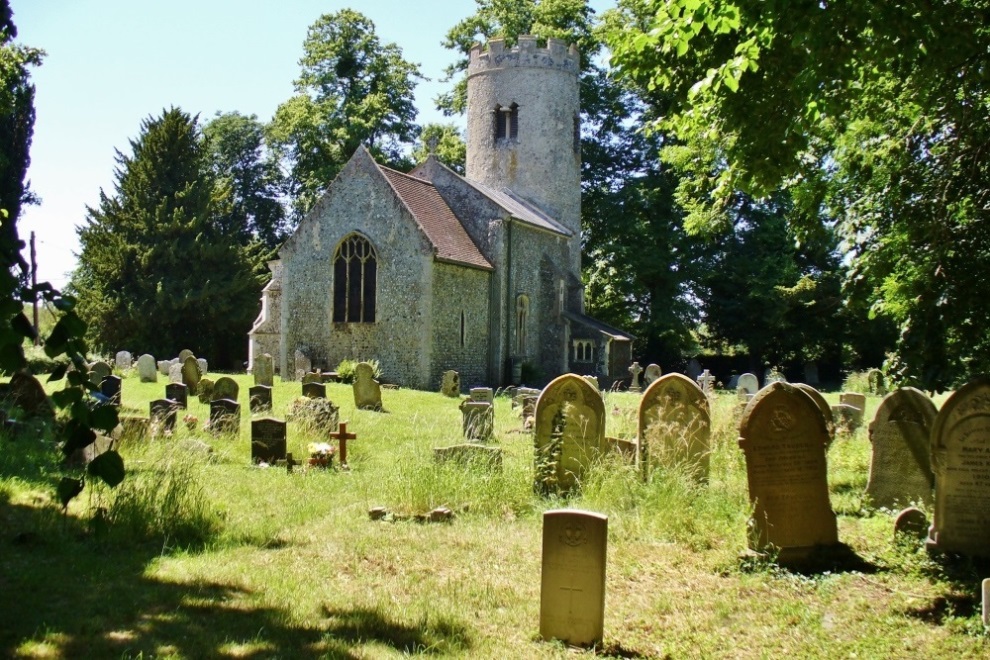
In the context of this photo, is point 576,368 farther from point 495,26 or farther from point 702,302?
point 495,26

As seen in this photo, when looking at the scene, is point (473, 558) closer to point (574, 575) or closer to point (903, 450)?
point (574, 575)

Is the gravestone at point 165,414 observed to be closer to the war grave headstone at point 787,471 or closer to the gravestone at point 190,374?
the gravestone at point 190,374

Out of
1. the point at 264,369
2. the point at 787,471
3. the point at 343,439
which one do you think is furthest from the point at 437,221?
the point at 787,471

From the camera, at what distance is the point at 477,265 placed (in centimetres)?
2627

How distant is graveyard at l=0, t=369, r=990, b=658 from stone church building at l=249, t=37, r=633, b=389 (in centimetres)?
1420

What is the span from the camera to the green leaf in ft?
11.4

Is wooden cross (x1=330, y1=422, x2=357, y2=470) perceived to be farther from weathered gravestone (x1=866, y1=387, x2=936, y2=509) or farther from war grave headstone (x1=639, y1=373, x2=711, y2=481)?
weathered gravestone (x1=866, y1=387, x2=936, y2=509)

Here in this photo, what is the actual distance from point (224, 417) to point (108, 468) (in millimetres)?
9187

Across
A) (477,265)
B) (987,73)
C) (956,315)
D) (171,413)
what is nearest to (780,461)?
(956,315)

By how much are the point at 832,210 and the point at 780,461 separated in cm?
454

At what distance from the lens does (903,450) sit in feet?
27.5

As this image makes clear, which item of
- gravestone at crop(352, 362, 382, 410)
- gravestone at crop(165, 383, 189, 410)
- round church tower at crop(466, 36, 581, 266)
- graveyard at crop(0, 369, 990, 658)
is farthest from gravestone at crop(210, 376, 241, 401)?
round church tower at crop(466, 36, 581, 266)

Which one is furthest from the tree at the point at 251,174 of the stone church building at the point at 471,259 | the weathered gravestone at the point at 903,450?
the weathered gravestone at the point at 903,450

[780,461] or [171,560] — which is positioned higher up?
[780,461]
